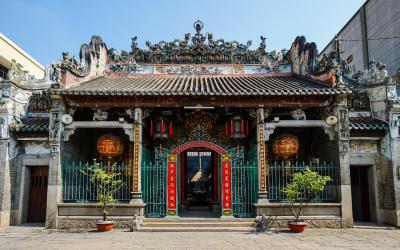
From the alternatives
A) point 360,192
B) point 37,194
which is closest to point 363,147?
point 360,192

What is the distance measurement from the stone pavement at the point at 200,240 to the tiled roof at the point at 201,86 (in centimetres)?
392

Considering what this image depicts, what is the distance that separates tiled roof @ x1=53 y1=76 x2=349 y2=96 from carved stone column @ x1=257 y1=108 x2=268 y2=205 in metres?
0.90

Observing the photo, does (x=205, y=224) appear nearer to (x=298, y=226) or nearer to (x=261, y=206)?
(x=261, y=206)

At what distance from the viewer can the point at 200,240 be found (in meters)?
7.88

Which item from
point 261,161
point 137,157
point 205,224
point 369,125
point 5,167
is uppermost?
point 369,125

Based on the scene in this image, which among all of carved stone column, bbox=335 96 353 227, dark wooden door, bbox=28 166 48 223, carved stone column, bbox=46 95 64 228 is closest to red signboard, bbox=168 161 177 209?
carved stone column, bbox=46 95 64 228

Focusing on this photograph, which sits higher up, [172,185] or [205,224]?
[172,185]

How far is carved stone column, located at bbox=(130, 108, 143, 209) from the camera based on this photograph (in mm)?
9961

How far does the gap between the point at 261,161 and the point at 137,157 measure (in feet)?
12.4

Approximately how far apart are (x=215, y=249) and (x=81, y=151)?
702cm

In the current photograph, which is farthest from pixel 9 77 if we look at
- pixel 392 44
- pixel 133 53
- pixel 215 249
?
pixel 392 44

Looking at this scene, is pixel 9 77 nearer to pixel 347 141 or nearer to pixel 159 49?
pixel 159 49

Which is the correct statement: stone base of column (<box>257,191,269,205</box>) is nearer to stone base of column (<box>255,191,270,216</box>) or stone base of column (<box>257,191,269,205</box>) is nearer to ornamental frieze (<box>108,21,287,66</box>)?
stone base of column (<box>255,191,270,216</box>)

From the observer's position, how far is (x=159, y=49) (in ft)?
45.3
